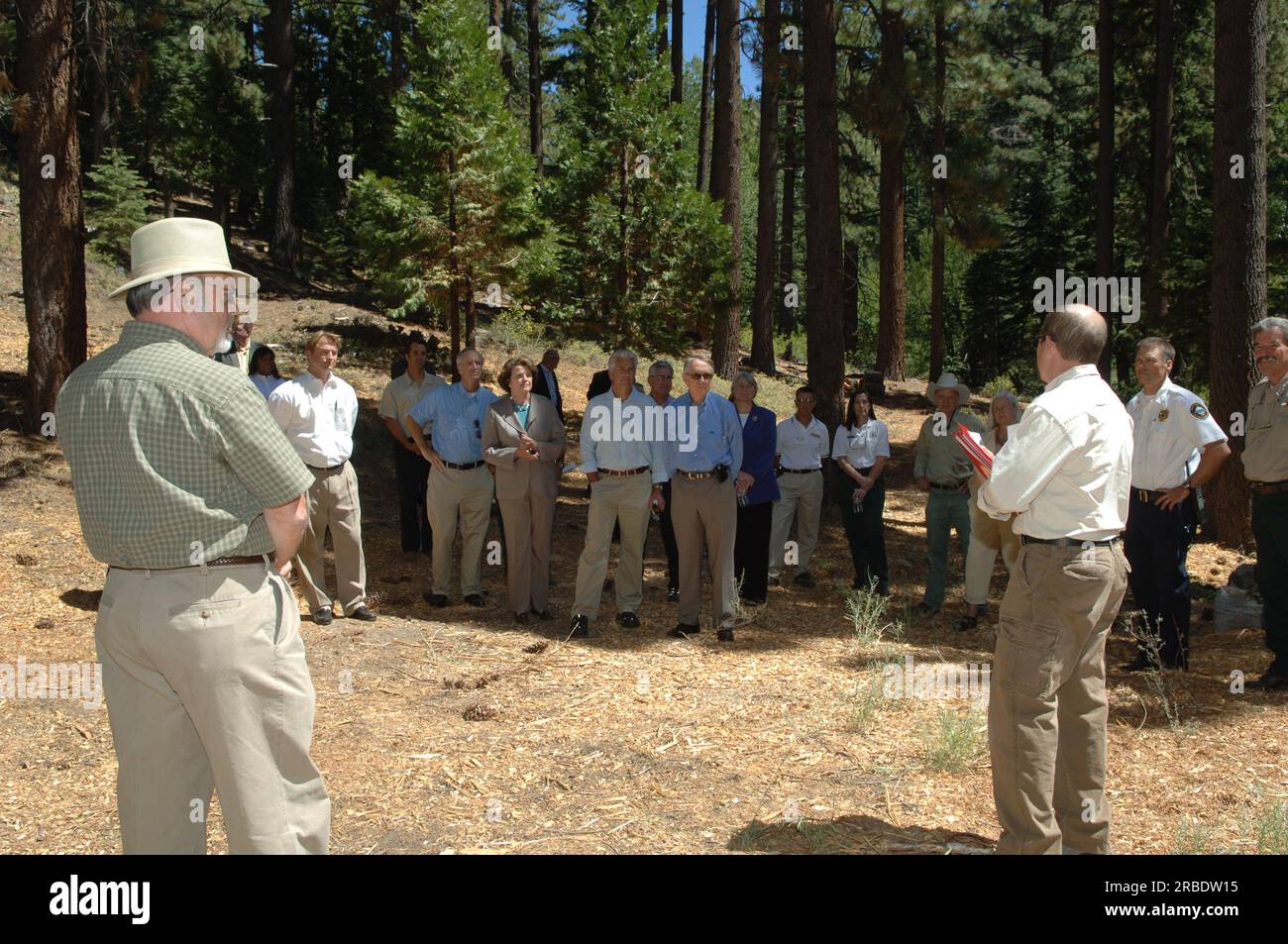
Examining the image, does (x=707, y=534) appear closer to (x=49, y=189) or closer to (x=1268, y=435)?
(x=1268, y=435)

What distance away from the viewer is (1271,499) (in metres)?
7.20

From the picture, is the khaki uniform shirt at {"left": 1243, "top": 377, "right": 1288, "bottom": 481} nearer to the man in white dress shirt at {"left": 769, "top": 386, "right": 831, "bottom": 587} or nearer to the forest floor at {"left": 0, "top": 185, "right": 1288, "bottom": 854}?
the forest floor at {"left": 0, "top": 185, "right": 1288, "bottom": 854}

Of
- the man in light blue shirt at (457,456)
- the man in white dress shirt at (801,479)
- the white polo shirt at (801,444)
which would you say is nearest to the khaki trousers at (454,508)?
the man in light blue shirt at (457,456)

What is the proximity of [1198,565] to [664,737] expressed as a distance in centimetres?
713

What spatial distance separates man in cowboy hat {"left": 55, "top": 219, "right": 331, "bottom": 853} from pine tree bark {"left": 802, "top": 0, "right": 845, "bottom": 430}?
10608mm

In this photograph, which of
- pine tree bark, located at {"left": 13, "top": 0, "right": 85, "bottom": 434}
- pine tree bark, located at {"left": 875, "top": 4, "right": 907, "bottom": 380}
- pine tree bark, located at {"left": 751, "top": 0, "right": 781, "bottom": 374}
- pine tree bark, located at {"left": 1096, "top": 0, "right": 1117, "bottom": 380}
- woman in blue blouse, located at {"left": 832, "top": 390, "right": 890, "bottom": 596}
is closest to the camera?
woman in blue blouse, located at {"left": 832, "top": 390, "right": 890, "bottom": 596}

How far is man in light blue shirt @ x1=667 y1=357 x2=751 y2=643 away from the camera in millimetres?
8719

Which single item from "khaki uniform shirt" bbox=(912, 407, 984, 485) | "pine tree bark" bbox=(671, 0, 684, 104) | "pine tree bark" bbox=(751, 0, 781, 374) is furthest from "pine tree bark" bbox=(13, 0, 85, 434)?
"pine tree bark" bbox=(671, 0, 684, 104)

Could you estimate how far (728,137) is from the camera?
1991 cm

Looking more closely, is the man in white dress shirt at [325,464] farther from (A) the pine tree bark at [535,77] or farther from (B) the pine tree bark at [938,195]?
(A) the pine tree bark at [535,77]

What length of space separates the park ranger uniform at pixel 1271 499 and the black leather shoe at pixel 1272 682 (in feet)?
0.05

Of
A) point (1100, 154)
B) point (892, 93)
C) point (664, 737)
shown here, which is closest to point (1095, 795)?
point (664, 737)

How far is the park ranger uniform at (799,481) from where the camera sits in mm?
10930

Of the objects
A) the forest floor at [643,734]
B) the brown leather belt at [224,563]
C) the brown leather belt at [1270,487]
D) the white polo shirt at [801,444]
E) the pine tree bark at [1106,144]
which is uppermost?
the pine tree bark at [1106,144]
